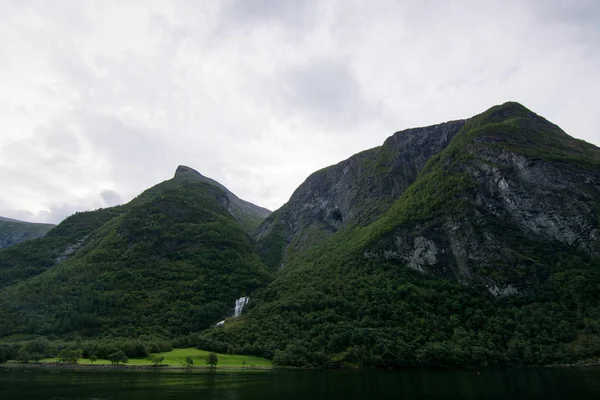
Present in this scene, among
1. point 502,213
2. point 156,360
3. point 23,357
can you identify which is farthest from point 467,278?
point 23,357

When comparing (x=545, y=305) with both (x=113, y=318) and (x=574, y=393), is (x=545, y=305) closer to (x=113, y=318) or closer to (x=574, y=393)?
(x=574, y=393)

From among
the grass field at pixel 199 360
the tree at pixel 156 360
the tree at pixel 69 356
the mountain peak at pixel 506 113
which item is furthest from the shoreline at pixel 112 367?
the mountain peak at pixel 506 113

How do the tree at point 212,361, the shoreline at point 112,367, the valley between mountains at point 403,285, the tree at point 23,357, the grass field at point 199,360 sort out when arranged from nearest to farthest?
the shoreline at point 112,367 → the tree at point 212,361 → the tree at point 23,357 → the grass field at point 199,360 → the valley between mountains at point 403,285

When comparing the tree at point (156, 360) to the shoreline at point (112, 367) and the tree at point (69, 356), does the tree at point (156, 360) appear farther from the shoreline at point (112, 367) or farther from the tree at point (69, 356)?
the tree at point (69, 356)

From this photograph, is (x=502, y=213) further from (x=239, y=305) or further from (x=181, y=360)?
(x=181, y=360)

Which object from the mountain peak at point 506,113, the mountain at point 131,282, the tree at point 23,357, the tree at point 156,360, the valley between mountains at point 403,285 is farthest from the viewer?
the mountain peak at point 506,113

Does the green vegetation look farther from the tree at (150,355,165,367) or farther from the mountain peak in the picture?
the mountain peak

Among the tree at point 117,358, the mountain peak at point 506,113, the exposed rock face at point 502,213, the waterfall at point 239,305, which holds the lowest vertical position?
the tree at point 117,358
